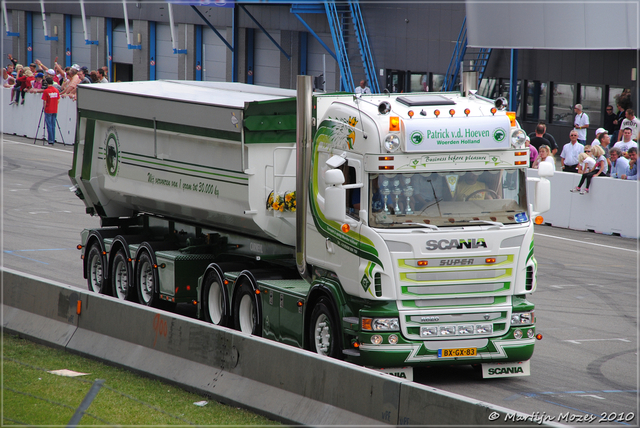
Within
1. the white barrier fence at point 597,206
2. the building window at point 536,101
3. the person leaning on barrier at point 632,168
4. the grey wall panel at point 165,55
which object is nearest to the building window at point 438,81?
the building window at point 536,101

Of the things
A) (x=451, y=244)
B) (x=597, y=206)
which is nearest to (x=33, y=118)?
(x=597, y=206)

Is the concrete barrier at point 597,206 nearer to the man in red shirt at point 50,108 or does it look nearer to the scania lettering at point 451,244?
the scania lettering at point 451,244

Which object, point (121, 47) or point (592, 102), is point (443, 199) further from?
point (121, 47)

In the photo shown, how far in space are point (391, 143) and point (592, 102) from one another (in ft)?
79.6

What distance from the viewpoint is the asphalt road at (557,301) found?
10633mm

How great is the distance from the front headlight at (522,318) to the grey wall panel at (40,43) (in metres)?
50.6

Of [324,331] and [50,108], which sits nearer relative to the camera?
[324,331]

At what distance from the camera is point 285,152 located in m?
12.4

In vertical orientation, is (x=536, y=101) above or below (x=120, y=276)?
above

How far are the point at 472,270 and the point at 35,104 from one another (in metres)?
27.5

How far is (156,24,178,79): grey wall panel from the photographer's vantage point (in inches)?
1969

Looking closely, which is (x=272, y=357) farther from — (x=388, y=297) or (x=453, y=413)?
(x=453, y=413)

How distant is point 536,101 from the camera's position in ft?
117

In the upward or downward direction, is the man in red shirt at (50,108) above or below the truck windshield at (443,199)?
above
